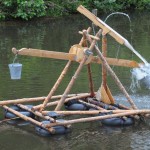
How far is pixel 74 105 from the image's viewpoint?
34.6ft

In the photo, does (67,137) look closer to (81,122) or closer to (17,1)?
(81,122)

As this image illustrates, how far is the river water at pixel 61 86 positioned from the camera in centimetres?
884

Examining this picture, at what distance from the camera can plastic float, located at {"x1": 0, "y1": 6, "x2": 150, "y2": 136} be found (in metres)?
9.10

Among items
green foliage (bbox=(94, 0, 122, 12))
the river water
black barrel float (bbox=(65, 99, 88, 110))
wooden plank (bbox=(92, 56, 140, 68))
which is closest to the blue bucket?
the river water

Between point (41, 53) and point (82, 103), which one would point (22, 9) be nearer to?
point (82, 103)

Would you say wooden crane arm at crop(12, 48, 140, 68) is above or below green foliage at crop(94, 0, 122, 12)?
below

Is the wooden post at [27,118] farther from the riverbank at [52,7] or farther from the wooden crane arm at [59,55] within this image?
the riverbank at [52,7]

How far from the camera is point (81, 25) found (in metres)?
27.8

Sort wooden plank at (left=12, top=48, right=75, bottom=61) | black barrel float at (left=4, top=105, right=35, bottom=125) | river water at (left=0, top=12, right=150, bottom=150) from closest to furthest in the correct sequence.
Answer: river water at (left=0, top=12, right=150, bottom=150) → wooden plank at (left=12, top=48, right=75, bottom=61) → black barrel float at (left=4, top=105, right=35, bottom=125)

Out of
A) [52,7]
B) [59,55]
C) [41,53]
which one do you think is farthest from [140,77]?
[52,7]

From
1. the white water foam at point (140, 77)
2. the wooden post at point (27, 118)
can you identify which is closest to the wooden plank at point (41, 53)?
the wooden post at point (27, 118)

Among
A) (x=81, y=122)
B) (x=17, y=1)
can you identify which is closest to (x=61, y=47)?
(x=17, y=1)

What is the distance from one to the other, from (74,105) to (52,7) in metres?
20.7

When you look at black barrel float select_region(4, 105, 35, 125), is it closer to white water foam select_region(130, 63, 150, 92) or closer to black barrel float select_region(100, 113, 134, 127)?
black barrel float select_region(100, 113, 134, 127)
